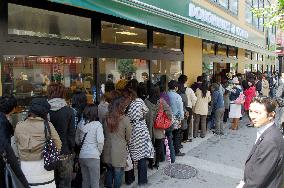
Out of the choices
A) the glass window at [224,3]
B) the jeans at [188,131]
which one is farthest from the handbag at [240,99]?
the glass window at [224,3]

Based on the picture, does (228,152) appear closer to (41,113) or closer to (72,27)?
(72,27)

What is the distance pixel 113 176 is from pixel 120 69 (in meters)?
2.92

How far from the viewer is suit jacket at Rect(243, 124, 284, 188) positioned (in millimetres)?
3242

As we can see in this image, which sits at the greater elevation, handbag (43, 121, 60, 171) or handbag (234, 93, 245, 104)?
handbag (234, 93, 245, 104)

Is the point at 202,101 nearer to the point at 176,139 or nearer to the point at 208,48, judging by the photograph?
the point at 176,139

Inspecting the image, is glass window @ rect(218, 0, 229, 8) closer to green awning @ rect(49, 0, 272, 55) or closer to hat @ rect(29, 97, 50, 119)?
green awning @ rect(49, 0, 272, 55)

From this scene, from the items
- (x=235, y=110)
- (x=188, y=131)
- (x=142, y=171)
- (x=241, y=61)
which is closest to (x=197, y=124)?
(x=188, y=131)

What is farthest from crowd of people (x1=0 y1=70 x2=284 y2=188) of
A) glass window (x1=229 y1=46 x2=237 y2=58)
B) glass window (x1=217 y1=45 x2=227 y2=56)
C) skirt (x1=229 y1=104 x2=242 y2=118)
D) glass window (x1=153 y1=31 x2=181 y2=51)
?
glass window (x1=229 y1=46 x2=237 y2=58)

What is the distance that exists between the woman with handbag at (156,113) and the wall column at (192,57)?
191 inches

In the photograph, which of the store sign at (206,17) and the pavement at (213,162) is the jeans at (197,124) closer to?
the pavement at (213,162)

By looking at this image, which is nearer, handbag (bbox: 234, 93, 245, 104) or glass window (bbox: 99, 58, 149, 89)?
glass window (bbox: 99, 58, 149, 89)

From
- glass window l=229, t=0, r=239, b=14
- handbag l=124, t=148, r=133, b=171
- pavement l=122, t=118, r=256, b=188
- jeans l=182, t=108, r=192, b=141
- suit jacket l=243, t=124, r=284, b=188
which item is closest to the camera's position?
suit jacket l=243, t=124, r=284, b=188

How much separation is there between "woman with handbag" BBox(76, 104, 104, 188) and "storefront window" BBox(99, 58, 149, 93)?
2263 mm

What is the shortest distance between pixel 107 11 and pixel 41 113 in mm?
2090
